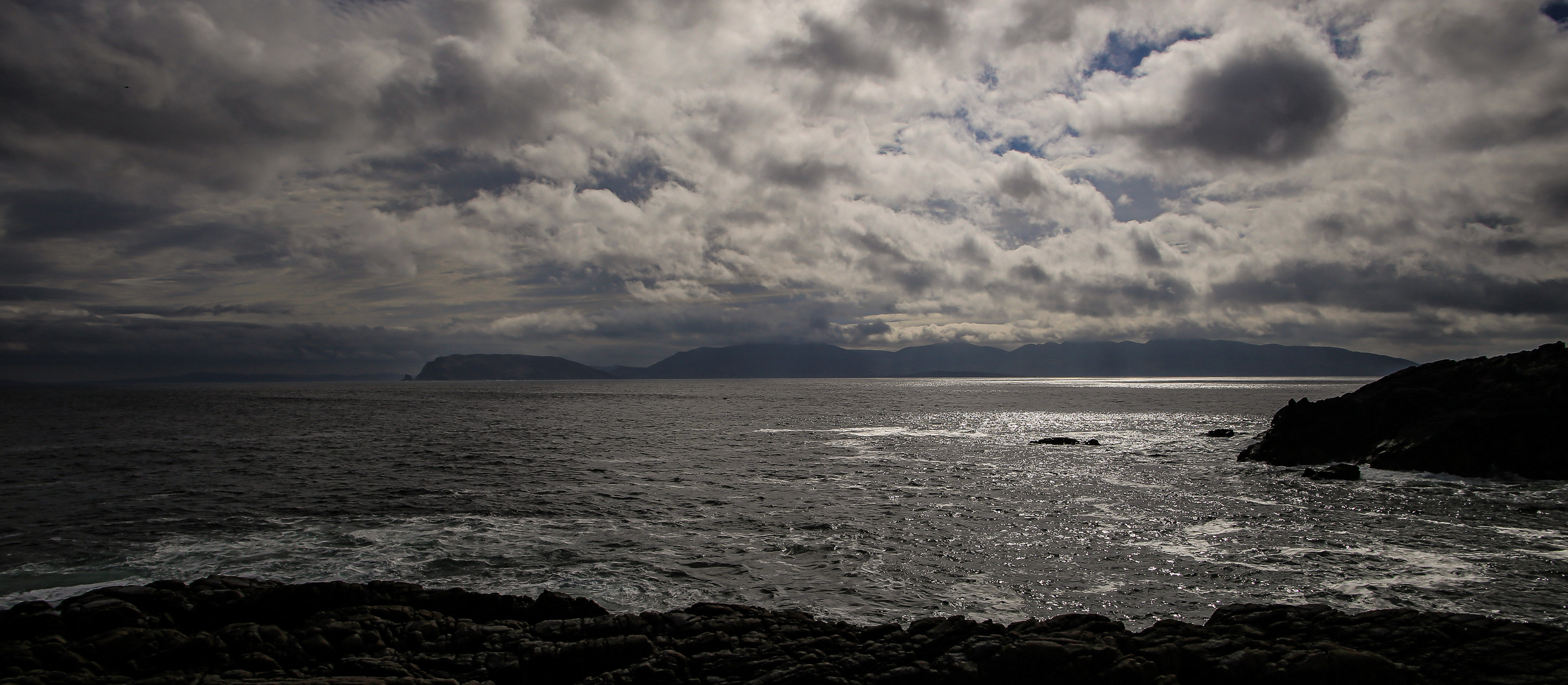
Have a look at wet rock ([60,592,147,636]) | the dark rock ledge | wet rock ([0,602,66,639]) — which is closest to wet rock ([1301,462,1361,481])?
the dark rock ledge

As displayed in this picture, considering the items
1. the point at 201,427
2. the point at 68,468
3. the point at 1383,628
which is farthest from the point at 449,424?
the point at 1383,628

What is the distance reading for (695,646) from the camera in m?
12.3

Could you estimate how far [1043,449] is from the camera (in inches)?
2002

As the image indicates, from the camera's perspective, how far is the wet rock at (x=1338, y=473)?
3441 centimetres

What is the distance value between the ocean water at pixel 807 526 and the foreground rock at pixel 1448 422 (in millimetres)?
2901

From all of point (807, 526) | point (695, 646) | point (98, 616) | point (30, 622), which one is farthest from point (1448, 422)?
point (30, 622)

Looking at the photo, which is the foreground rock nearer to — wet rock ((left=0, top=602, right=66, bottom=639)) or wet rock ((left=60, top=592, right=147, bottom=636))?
wet rock ((left=60, top=592, right=147, bottom=636))

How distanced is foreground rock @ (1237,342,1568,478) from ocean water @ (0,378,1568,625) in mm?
2901

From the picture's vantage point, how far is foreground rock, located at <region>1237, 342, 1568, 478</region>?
114ft

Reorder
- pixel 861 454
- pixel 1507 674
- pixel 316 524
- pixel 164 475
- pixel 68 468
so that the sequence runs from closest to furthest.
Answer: pixel 1507 674, pixel 316 524, pixel 164 475, pixel 68 468, pixel 861 454

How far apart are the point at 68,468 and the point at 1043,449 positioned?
209ft

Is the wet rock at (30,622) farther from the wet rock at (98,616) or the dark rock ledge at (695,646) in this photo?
the wet rock at (98,616)

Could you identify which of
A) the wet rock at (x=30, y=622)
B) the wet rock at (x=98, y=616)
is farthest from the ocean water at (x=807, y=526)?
the wet rock at (x=30, y=622)

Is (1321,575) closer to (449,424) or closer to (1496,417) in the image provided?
(1496,417)
